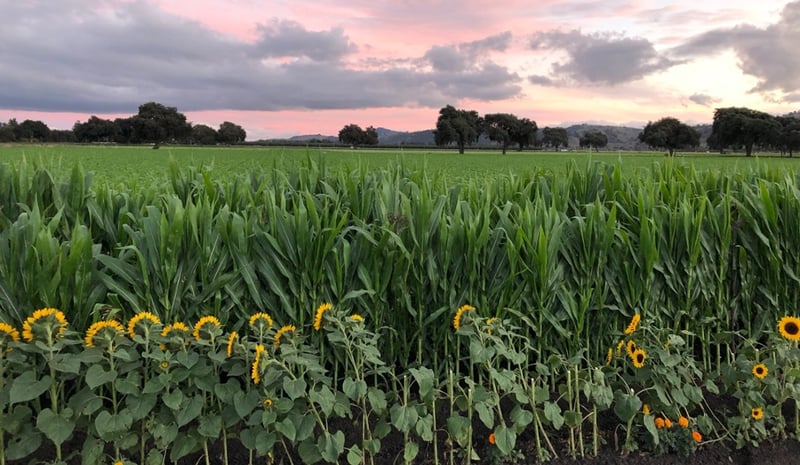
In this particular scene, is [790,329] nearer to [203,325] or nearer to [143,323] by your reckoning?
[203,325]

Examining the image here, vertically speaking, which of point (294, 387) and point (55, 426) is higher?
point (294, 387)

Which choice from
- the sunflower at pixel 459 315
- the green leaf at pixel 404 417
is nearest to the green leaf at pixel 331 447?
the green leaf at pixel 404 417

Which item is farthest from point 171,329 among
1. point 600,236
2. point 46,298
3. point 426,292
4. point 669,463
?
point 669,463

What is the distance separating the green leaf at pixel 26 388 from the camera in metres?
2.06

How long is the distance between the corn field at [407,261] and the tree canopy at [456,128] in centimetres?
8869

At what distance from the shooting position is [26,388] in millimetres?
2098

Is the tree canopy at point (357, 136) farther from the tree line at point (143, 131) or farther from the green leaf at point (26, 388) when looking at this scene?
the green leaf at point (26, 388)

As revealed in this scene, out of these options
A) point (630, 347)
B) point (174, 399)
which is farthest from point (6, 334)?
point (630, 347)

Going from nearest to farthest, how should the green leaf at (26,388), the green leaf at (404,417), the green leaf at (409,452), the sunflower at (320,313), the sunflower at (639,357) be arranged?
the green leaf at (26,388) < the green leaf at (404,417) < the green leaf at (409,452) < the sunflower at (320,313) < the sunflower at (639,357)

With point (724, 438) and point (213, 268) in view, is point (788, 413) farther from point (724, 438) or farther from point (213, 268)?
point (213, 268)

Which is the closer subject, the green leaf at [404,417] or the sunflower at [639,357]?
the green leaf at [404,417]

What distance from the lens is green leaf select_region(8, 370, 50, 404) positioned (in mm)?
2059

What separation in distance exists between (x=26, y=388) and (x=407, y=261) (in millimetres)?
1710

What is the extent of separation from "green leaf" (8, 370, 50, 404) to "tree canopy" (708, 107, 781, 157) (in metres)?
105
